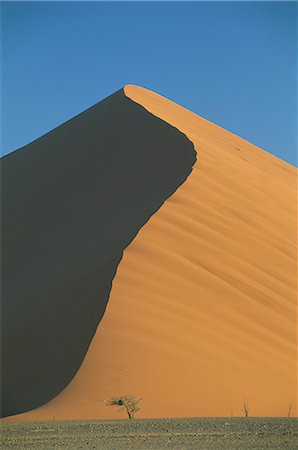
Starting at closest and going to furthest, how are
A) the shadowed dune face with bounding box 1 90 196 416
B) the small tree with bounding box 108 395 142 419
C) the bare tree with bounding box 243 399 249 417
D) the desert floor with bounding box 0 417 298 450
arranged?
1. the desert floor with bounding box 0 417 298 450
2. the small tree with bounding box 108 395 142 419
3. the bare tree with bounding box 243 399 249 417
4. the shadowed dune face with bounding box 1 90 196 416

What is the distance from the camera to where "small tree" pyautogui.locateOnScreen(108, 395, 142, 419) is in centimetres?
→ 1423

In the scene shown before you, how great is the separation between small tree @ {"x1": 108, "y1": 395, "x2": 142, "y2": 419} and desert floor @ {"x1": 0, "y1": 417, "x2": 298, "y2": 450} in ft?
2.74

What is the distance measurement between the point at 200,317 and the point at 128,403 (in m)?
3.30

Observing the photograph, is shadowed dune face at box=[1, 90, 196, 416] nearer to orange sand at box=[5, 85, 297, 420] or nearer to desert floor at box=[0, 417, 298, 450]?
orange sand at box=[5, 85, 297, 420]

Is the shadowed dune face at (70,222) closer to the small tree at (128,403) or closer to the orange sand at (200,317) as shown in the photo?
the orange sand at (200,317)

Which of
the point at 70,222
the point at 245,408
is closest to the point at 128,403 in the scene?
the point at 245,408

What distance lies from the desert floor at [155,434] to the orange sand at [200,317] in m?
1.68

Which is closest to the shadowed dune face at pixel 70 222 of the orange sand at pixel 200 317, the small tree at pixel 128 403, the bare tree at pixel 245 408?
the orange sand at pixel 200 317

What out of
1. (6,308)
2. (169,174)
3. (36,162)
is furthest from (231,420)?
(36,162)

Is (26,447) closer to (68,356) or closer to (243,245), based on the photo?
(68,356)

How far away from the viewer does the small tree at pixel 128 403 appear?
14234 mm

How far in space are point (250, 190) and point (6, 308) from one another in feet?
27.3

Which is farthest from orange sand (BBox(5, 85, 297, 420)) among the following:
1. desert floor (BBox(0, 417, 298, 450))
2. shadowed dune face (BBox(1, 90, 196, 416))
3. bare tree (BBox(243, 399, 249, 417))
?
desert floor (BBox(0, 417, 298, 450))

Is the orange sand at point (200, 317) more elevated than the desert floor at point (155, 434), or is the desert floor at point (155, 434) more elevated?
the orange sand at point (200, 317)
